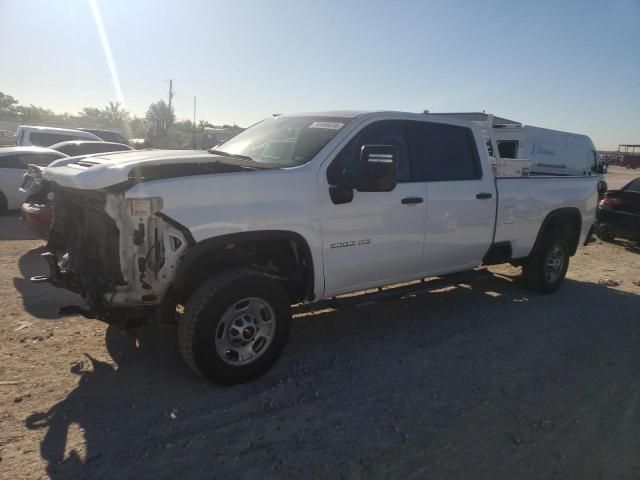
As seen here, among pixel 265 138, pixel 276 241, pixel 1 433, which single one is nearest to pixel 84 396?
pixel 1 433

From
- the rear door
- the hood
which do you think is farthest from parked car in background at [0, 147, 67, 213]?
the rear door

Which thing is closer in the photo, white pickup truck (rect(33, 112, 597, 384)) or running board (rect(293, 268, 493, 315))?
white pickup truck (rect(33, 112, 597, 384))

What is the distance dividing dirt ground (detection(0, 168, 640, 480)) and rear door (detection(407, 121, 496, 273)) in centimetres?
75

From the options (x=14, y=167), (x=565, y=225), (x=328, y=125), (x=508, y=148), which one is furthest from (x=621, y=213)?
(x=14, y=167)

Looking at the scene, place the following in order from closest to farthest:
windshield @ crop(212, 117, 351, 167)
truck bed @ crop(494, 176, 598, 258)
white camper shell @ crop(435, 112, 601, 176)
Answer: windshield @ crop(212, 117, 351, 167) → truck bed @ crop(494, 176, 598, 258) → white camper shell @ crop(435, 112, 601, 176)

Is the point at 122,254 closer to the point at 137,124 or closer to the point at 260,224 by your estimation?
the point at 260,224

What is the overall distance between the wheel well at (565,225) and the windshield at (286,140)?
131 inches

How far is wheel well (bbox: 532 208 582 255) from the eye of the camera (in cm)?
612

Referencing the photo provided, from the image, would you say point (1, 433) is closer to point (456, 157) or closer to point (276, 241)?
point (276, 241)

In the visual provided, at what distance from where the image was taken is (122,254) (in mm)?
3189

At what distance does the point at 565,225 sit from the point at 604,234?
516cm

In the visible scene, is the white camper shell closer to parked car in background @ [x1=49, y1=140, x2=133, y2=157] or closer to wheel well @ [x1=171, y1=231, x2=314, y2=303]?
parked car in background @ [x1=49, y1=140, x2=133, y2=157]

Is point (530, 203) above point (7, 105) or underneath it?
underneath

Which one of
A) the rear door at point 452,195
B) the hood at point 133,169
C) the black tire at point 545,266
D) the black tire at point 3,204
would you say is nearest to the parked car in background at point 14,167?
the black tire at point 3,204
